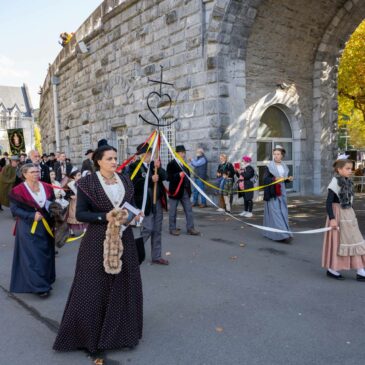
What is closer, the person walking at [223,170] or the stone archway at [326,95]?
the person walking at [223,170]

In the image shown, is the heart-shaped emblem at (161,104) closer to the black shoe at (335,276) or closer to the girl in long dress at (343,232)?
the girl in long dress at (343,232)

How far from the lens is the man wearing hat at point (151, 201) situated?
6027 millimetres

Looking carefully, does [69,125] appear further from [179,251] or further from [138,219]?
[138,219]

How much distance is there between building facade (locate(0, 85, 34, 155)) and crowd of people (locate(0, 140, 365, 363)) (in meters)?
84.1

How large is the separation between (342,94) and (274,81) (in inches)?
328

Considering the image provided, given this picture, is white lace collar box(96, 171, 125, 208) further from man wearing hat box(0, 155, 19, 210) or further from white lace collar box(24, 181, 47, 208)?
man wearing hat box(0, 155, 19, 210)

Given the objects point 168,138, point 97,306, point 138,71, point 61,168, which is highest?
point 138,71

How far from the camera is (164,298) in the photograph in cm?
472

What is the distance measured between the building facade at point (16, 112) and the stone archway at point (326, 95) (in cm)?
7905

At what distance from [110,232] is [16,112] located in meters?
91.9

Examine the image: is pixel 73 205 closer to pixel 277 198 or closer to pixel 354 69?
pixel 277 198

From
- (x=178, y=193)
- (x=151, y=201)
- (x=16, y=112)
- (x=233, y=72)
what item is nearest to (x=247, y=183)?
(x=178, y=193)

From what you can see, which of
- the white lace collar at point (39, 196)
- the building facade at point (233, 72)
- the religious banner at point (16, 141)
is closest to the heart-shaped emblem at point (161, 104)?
the building facade at point (233, 72)

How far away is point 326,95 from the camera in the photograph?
14516 mm
